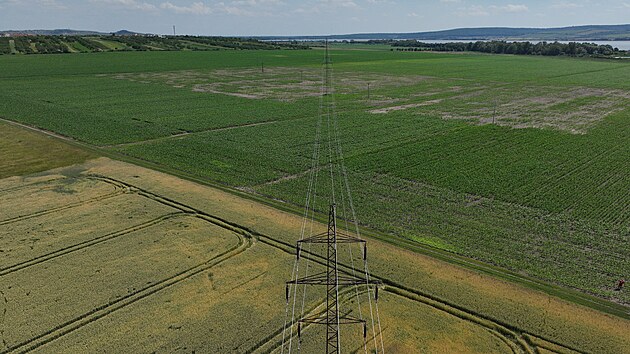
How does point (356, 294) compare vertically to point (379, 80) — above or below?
below

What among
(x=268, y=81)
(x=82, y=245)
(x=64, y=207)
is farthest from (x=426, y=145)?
(x=268, y=81)

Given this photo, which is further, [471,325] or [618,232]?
[618,232]

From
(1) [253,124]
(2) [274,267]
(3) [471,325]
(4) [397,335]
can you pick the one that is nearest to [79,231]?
(2) [274,267]

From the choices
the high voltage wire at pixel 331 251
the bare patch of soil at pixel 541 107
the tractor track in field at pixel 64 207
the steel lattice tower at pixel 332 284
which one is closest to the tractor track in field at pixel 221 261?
the high voltage wire at pixel 331 251

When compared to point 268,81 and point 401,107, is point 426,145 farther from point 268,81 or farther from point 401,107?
point 268,81

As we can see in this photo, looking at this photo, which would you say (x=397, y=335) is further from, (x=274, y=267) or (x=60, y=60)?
(x=60, y=60)

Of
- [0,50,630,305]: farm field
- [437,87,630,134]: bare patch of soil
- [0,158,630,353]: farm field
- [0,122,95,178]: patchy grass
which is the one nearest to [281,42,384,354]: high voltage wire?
[0,158,630,353]: farm field
